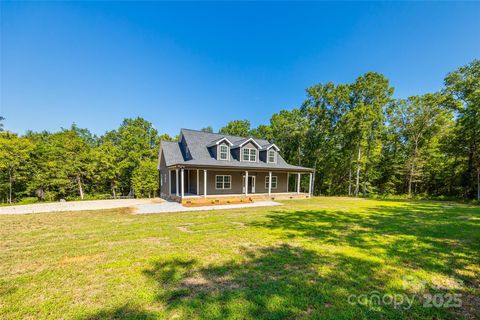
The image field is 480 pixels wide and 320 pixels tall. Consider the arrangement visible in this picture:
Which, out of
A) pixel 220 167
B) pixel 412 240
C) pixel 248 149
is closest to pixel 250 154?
pixel 248 149

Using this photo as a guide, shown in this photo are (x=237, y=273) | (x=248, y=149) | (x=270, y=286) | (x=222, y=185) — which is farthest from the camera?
(x=248, y=149)

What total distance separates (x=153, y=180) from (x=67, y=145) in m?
10.2

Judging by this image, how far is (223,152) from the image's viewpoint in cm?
1691

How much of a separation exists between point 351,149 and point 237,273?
79.3 ft

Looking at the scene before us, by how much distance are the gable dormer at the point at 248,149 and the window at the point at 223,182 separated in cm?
214

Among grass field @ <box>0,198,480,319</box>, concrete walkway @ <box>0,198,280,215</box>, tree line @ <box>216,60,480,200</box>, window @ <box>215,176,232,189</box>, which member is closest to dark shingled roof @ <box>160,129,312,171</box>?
window @ <box>215,176,232,189</box>

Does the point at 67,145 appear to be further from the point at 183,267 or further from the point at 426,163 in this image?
the point at 426,163

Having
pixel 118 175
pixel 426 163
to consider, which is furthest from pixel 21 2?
pixel 426 163

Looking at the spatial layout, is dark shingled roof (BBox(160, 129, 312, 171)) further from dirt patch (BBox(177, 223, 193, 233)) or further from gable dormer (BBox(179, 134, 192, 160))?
dirt patch (BBox(177, 223, 193, 233))

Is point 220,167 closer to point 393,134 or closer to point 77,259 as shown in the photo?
point 77,259

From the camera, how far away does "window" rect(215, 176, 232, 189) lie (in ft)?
55.3

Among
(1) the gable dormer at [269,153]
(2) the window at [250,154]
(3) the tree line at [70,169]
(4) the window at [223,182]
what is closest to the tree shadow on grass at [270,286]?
(4) the window at [223,182]

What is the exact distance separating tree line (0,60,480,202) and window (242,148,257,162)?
32.3 feet

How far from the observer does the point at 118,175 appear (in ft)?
77.9
